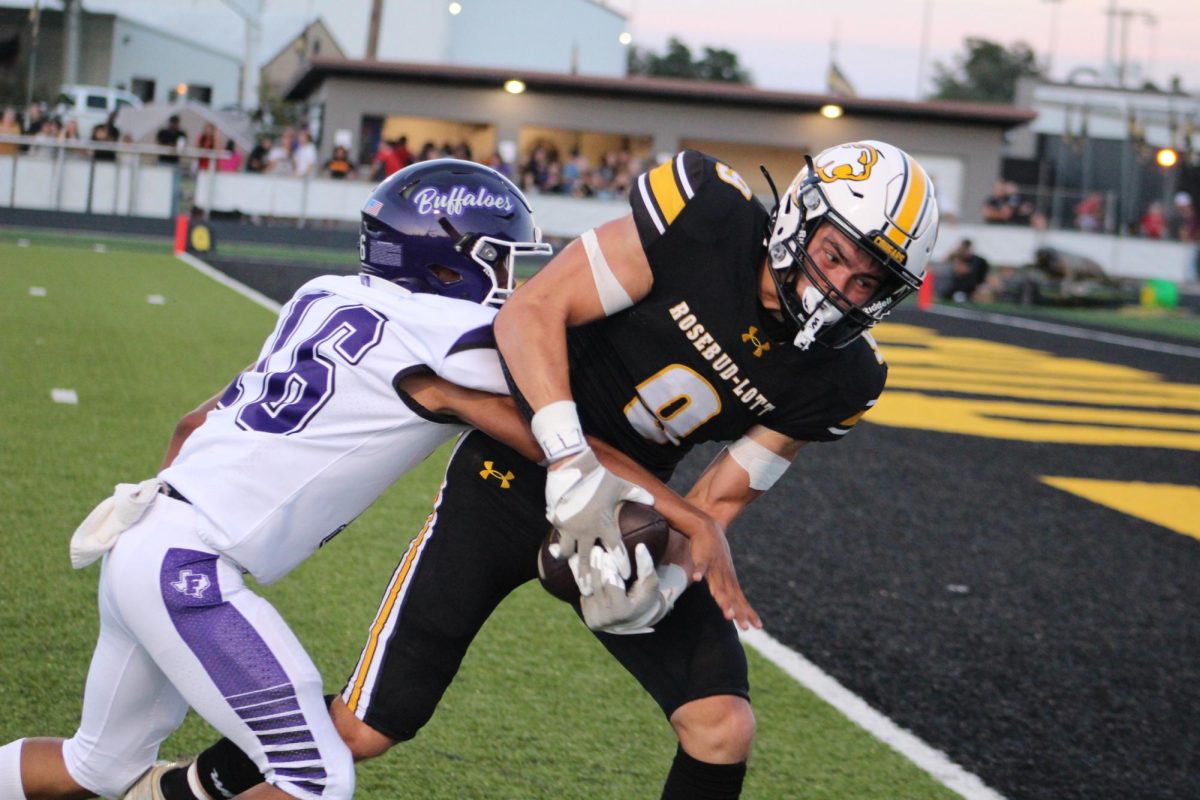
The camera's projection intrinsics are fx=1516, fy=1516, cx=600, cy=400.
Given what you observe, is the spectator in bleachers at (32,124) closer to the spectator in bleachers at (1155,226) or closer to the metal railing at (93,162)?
the metal railing at (93,162)

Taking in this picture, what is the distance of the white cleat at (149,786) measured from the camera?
325 cm

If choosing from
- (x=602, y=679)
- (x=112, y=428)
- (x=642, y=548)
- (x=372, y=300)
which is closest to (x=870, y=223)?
(x=642, y=548)

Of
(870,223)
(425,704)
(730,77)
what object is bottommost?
(425,704)

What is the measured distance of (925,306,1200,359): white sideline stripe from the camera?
63.1 feet

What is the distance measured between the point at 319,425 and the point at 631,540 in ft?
2.19

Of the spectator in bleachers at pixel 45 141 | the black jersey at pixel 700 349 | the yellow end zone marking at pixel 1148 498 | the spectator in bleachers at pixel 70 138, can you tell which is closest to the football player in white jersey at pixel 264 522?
the black jersey at pixel 700 349

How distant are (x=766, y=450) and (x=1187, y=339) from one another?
19.2m

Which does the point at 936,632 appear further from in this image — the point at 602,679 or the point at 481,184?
the point at 481,184

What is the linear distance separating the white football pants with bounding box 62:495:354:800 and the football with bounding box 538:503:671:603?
0.54 meters

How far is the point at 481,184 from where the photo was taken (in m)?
3.60

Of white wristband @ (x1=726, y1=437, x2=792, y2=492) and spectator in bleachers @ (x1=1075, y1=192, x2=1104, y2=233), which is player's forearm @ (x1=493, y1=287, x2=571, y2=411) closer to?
white wristband @ (x1=726, y1=437, x2=792, y2=492)

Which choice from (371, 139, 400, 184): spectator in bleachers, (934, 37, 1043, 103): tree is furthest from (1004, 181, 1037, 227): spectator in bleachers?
(934, 37, 1043, 103): tree

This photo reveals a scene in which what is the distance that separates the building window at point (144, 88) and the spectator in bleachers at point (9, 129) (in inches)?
699

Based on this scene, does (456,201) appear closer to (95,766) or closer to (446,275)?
(446,275)
